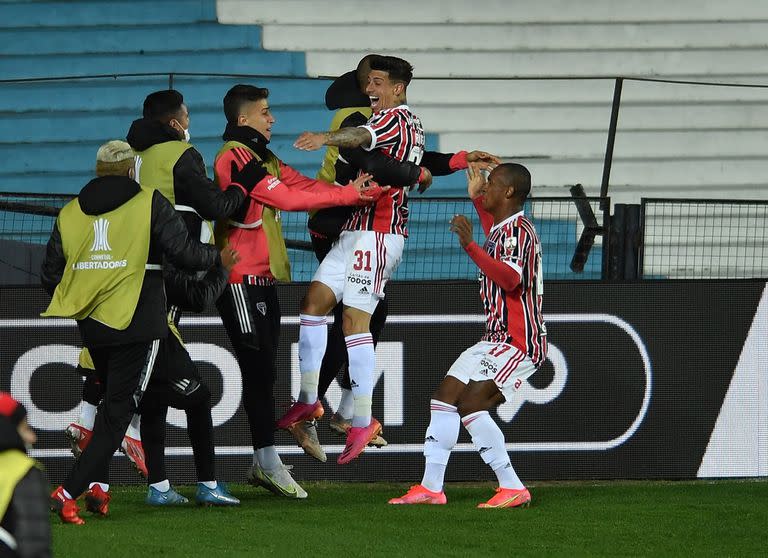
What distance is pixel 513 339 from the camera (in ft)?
20.5

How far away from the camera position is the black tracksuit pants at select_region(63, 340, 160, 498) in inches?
216

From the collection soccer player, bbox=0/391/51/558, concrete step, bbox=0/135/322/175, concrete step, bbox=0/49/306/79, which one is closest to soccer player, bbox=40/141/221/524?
soccer player, bbox=0/391/51/558

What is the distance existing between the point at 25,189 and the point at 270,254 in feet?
16.4

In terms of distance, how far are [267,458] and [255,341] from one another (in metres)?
0.60

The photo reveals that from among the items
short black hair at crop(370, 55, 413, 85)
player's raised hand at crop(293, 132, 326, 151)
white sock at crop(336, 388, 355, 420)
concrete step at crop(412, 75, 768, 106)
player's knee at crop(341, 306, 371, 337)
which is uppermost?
concrete step at crop(412, 75, 768, 106)

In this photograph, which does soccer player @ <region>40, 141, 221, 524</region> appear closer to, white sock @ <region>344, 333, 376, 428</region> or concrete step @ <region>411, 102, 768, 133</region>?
white sock @ <region>344, 333, 376, 428</region>

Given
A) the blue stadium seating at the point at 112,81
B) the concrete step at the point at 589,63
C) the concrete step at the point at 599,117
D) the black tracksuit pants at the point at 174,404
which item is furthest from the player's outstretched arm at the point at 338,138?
the concrete step at the point at 589,63

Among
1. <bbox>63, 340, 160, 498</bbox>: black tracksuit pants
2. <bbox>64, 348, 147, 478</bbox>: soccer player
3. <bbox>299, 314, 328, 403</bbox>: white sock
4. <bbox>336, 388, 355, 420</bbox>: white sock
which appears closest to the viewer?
<bbox>63, 340, 160, 498</bbox>: black tracksuit pants

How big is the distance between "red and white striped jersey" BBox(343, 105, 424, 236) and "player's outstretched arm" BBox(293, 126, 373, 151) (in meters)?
0.05

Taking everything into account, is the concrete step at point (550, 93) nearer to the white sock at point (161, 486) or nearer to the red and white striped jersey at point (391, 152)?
the red and white striped jersey at point (391, 152)

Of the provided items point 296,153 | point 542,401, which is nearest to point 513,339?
point 542,401

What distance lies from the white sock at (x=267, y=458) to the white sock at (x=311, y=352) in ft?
0.96

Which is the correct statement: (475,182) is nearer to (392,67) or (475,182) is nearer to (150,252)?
(392,67)

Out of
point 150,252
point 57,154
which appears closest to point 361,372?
point 150,252
